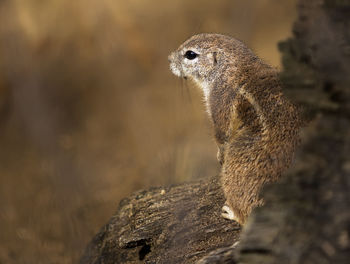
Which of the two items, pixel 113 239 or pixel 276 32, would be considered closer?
pixel 113 239

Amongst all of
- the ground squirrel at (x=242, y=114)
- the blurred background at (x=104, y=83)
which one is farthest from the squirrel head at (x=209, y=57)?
the blurred background at (x=104, y=83)

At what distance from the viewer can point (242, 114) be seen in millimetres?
3623

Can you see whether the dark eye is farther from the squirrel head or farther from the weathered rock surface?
the weathered rock surface

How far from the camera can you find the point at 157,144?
8.82m

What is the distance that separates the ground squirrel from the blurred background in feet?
12.9

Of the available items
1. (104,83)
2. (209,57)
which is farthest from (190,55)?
(104,83)

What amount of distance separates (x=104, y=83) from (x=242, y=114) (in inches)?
256

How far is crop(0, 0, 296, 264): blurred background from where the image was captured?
8773 mm

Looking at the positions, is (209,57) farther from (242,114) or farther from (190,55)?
(242,114)

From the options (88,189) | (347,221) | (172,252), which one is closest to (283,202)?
(347,221)

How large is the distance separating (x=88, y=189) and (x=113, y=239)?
402 cm

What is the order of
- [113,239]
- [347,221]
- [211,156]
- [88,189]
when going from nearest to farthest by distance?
1. [347,221]
2. [113,239]
3. [211,156]
4. [88,189]

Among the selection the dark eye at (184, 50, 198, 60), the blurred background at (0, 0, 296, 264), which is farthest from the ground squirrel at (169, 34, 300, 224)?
the blurred background at (0, 0, 296, 264)

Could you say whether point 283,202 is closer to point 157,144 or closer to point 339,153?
point 339,153
